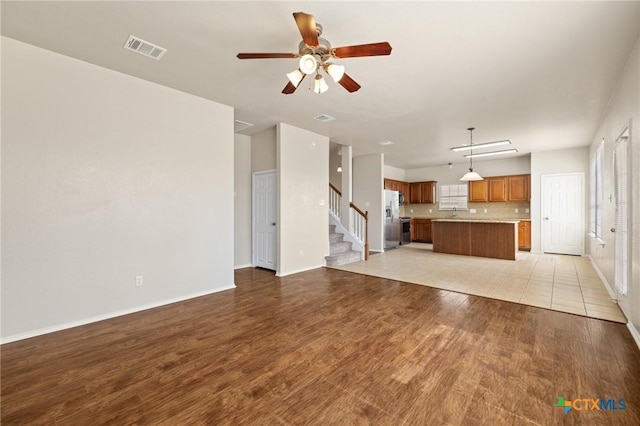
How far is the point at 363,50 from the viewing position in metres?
2.27

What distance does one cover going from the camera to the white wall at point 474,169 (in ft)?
28.1

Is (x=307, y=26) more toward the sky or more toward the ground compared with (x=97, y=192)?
more toward the sky

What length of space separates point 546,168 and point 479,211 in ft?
7.68

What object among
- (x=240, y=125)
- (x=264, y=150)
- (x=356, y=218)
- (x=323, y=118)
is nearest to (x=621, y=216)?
(x=323, y=118)

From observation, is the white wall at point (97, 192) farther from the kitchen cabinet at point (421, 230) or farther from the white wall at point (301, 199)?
the kitchen cabinet at point (421, 230)

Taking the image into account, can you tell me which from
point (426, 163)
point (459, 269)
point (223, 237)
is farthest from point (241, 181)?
point (426, 163)

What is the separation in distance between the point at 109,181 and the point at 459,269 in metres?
6.12

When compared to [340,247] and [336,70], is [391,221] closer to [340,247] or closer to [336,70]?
[340,247]

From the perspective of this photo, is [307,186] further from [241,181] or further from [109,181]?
[109,181]

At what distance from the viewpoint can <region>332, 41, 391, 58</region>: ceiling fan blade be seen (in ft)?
7.27

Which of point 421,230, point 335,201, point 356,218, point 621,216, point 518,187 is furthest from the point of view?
point 421,230

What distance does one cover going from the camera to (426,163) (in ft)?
32.2

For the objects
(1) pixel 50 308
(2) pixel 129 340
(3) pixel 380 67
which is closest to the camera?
(2) pixel 129 340

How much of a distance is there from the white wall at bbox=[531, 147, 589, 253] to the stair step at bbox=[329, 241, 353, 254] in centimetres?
534
